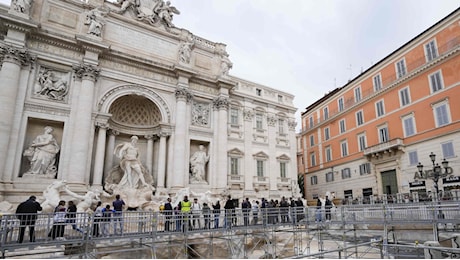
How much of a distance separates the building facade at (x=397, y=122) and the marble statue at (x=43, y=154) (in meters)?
21.9

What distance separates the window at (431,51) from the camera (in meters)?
20.0

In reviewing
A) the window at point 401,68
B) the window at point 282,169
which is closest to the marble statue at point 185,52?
the window at point 282,169

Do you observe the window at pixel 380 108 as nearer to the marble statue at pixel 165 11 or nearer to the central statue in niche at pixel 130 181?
the marble statue at pixel 165 11

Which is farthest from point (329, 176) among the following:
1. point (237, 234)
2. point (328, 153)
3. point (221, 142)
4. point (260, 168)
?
point (237, 234)

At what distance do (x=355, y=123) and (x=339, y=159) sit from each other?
399 cm

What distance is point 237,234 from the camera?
37.1 ft

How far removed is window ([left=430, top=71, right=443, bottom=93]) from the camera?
19337 mm

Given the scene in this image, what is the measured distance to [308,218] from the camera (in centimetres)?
1394

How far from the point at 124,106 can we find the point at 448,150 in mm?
21081

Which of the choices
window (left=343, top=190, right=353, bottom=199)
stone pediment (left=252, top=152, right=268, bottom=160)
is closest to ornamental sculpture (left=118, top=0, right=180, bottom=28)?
stone pediment (left=252, top=152, right=268, bottom=160)

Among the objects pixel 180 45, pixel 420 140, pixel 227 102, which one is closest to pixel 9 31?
pixel 180 45

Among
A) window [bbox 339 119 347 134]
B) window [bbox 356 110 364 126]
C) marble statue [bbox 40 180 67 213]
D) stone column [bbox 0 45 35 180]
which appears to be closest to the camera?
marble statue [bbox 40 180 67 213]

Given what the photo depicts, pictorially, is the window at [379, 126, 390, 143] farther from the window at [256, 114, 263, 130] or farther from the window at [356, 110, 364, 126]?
the window at [256, 114, 263, 130]

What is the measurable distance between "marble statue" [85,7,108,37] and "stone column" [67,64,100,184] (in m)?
2.20
